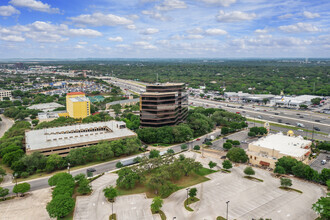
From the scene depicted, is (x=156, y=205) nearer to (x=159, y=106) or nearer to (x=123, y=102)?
(x=159, y=106)

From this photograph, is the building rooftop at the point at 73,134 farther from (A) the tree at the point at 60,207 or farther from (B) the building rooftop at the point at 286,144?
(B) the building rooftop at the point at 286,144

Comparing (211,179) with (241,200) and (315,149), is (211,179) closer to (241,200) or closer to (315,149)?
(241,200)

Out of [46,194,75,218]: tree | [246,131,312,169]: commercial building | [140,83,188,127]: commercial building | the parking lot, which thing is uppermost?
[140,83,188,127]: commercial building

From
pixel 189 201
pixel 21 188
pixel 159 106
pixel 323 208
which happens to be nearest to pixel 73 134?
pixel 21 188

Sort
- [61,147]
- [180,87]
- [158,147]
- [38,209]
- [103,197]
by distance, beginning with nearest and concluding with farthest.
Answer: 1. [38,209]
2. [103,197]
3. [61,147]
4. [158,147]
5. [180,87]

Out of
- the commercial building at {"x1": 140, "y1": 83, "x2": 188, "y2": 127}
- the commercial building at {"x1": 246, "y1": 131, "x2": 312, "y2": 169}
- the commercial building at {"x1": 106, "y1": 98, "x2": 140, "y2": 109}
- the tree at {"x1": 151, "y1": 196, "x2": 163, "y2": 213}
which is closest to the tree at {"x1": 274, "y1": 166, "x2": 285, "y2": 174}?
the commercial building at {"x1": 246, "y1": 131, "x2": 312, "y2": 169}

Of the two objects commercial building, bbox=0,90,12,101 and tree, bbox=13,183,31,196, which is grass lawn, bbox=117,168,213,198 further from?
commercial building, bbox=0,90,12,101

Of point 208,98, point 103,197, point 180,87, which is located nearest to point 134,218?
point 103,197
